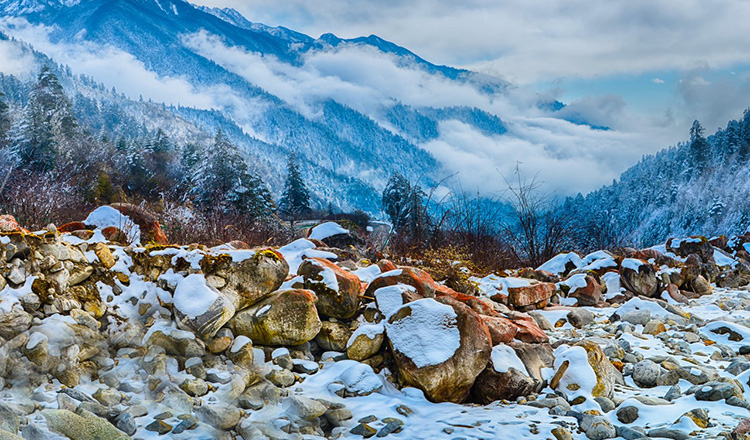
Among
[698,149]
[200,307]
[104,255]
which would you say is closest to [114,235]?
[104,255]

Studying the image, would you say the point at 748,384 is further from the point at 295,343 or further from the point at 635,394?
the point at 295,343

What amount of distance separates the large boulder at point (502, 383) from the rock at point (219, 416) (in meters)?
1.72

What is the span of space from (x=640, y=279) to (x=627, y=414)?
5.39 meters

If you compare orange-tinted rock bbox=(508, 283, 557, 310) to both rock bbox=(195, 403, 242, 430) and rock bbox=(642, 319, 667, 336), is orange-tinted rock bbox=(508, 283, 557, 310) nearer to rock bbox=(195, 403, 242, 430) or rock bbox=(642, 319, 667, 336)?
rock bbox=(642, 319, 667, 336)

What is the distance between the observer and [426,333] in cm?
365

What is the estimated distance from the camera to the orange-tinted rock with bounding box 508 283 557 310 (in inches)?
241

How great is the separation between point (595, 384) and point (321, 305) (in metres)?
2.25

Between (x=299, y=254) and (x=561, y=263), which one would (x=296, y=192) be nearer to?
(x=561, y=263)

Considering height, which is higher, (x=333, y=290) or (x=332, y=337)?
(x=333, y=290)

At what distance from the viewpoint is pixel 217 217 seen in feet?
26.5

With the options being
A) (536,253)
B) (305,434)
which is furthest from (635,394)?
(536,253)

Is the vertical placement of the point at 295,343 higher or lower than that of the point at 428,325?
lower

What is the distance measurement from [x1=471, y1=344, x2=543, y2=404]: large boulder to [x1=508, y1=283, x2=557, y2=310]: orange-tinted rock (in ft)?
8.77

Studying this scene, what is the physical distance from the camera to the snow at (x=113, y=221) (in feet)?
16.5
